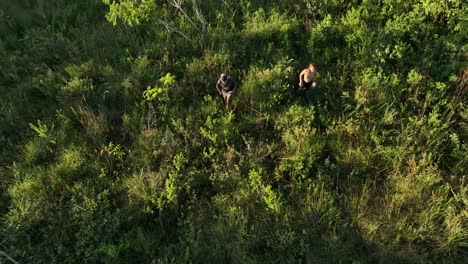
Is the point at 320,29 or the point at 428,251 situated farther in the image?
the point at 320,29

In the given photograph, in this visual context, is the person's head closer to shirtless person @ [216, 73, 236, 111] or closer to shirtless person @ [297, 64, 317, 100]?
shirtless person @ [216, 73, 236, 111]

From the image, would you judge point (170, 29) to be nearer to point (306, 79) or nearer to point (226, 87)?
point (226, 87)

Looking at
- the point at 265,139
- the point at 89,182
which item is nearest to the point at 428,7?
the point at 265,139

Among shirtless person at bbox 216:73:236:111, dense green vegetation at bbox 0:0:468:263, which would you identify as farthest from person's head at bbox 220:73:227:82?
dense green vegetation at bbox 0:0:468:263

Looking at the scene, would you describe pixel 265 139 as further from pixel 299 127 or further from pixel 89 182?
pixel 89 182

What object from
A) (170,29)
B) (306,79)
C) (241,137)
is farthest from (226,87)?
(170,29)

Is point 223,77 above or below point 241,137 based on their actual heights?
above
